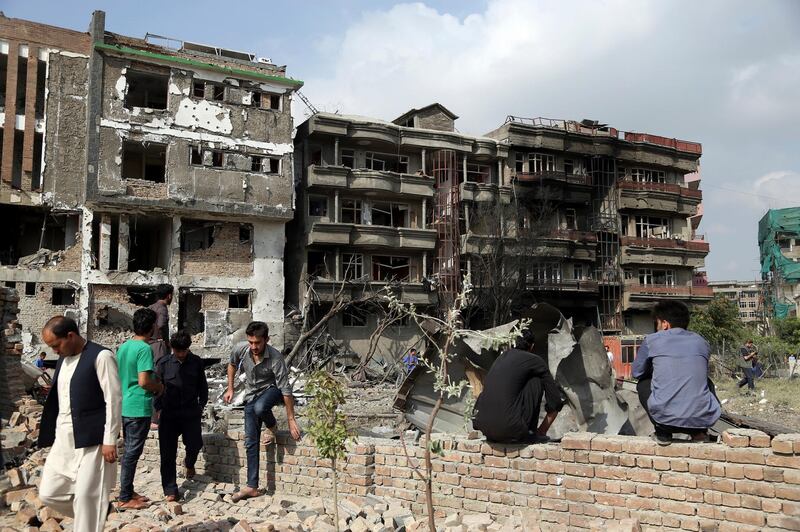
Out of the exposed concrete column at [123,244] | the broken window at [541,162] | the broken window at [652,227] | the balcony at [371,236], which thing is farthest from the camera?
the broken window at [652,227]

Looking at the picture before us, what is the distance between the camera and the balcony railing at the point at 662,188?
37.8m

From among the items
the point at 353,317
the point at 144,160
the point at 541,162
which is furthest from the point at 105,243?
the point at 541,162

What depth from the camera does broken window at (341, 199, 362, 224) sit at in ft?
101

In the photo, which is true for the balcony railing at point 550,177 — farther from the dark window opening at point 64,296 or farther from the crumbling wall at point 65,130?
the dark window opening at point 64,296

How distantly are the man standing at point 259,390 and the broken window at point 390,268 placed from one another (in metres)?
23.3

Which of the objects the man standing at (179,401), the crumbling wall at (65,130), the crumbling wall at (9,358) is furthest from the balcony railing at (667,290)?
the man standing at (179,401)

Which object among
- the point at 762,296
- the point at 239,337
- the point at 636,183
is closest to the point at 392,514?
the point at 239,337

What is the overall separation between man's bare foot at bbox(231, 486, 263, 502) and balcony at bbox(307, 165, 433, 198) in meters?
23.1

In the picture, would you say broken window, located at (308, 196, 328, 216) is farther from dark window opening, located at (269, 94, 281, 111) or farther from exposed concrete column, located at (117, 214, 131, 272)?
exposed concrete column, located at (117, 214, 131, 272)

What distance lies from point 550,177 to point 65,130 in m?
23.5

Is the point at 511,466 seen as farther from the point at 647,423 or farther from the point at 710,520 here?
the point at 647,423

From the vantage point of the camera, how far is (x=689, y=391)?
205 inches

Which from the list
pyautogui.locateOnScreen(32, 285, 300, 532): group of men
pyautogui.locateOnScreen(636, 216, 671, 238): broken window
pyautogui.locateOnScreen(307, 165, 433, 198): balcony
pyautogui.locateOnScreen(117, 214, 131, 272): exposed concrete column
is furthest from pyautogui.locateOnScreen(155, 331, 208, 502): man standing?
pyautogui.locateOnScreen(636, 216, 671, 238): broken window

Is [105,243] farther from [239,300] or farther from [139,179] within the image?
[239,300]
